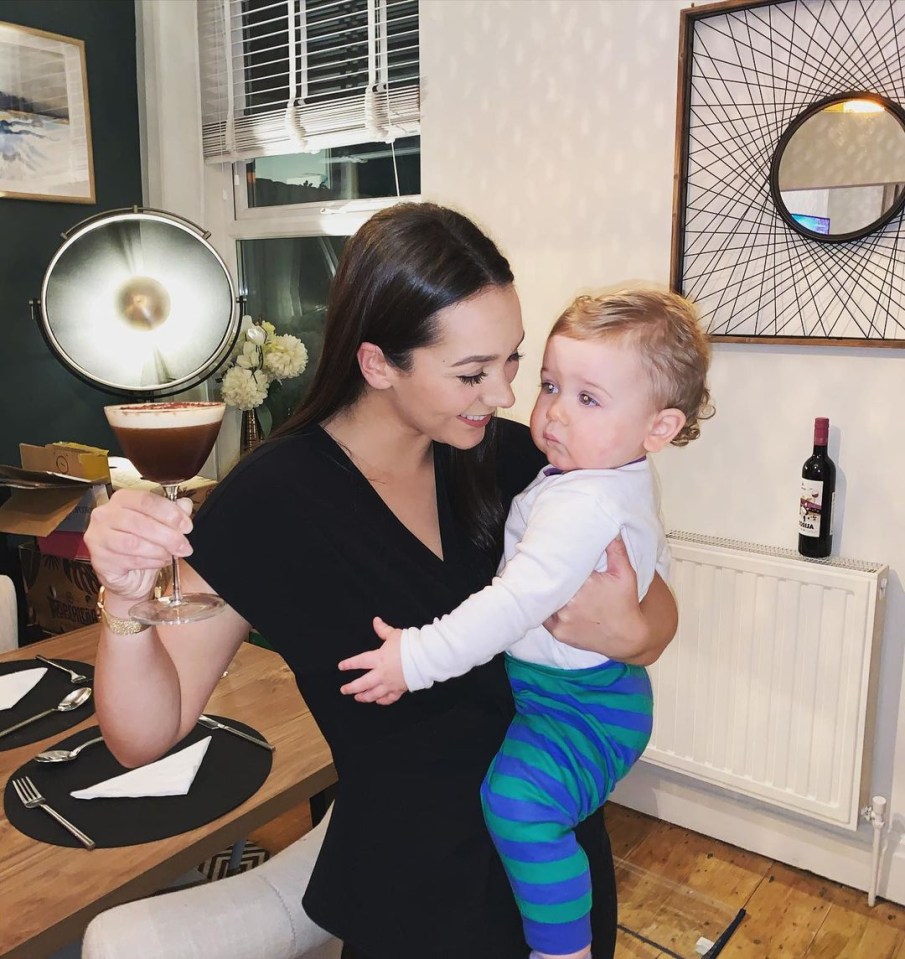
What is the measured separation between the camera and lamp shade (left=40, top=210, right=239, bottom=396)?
269 centimetres

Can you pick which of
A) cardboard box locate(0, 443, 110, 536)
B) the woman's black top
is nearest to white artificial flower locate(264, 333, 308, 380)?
cardboard box locate(0, 443, 110, 536)

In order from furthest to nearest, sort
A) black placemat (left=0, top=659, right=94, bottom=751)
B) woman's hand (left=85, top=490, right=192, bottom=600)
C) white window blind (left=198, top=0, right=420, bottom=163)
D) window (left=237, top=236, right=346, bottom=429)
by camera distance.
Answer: window (left=237, top=236, right=346, bottom=429) → white window blind (left=198, top=0, right=420, bottom=163) → black placemat (left=0, top=659, right=94, bottom=751) → woman's hand (left=85, top=490, right=192, bottom=600)

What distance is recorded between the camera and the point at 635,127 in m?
2.25

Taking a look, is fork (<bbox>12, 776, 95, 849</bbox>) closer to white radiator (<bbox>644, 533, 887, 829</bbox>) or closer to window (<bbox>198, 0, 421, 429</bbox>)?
white radiator (<bbox>644, 533, 887, 829</bbox>)

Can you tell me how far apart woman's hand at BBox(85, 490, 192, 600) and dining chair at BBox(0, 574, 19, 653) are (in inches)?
48.5

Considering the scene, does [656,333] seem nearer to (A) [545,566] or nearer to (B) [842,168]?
(A) [545,566]

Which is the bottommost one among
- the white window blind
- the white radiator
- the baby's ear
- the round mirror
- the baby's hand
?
the white radiator

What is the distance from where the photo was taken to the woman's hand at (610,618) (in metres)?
1.06

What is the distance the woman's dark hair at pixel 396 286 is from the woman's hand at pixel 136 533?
0.31m

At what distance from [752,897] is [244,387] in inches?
82.4

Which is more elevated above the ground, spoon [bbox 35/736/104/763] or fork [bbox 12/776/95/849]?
spoon [bbox 35/736/104/763]

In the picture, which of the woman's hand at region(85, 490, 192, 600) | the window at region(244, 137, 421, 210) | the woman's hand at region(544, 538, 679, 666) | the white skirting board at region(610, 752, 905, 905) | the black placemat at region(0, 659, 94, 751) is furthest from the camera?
the window at region(244, 137, 421, 210)

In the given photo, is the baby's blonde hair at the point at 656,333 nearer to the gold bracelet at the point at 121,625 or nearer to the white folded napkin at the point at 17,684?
the gold bracelet at the point at 121,625

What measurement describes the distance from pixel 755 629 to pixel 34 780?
163 centimetres
